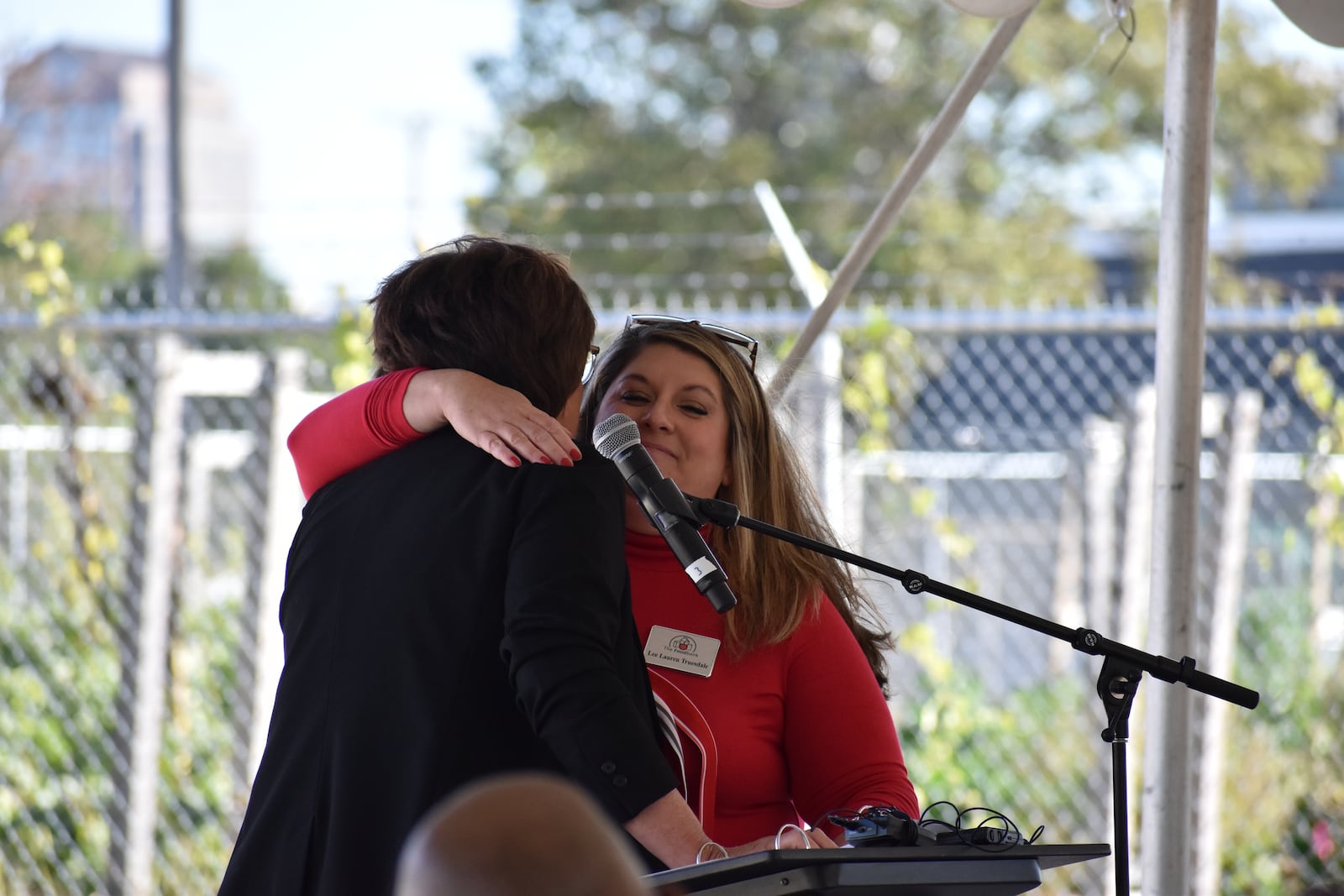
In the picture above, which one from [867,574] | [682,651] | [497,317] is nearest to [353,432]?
[497,317]

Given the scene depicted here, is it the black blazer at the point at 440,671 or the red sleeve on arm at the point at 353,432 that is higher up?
the red sleeve on arm at the point at 353,432

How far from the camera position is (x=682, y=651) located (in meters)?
2.34

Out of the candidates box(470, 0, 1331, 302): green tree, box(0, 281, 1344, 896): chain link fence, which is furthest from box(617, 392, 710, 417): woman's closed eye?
box(470, 0, 1331, 302): green tree

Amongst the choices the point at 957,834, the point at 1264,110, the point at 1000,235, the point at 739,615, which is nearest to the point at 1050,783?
the point at 739,615

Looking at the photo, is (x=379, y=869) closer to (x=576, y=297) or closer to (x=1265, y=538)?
(x=576, y=297)

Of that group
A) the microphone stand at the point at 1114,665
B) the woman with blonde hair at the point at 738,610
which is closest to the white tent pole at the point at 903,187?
the woman with blonde hair at the point at 738,610

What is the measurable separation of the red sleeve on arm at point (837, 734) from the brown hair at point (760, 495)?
0.32 feet

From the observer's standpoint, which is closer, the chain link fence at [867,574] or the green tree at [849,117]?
the chain link fence at [867,574]

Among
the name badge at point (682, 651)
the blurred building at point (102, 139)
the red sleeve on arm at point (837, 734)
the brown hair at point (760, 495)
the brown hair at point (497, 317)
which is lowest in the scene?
the red sleeve on arm at point (837, 734)

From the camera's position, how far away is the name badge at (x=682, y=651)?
2328 mm

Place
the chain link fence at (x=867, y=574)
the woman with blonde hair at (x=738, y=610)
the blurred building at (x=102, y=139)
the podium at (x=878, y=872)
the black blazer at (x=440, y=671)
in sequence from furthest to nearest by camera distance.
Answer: the blurred building at (x=102, y=139), the chain link fence at (x=867, y=574), the woman with blonde hair at (x=738, y=610), the black blazer at (x=440, y=671), the podium at (x=878, y=872)

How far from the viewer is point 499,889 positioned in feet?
2.74

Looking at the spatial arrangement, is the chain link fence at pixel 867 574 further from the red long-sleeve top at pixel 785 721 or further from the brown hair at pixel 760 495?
the red long-sleeve top at pixel 785 721

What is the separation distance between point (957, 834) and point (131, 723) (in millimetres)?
3325
